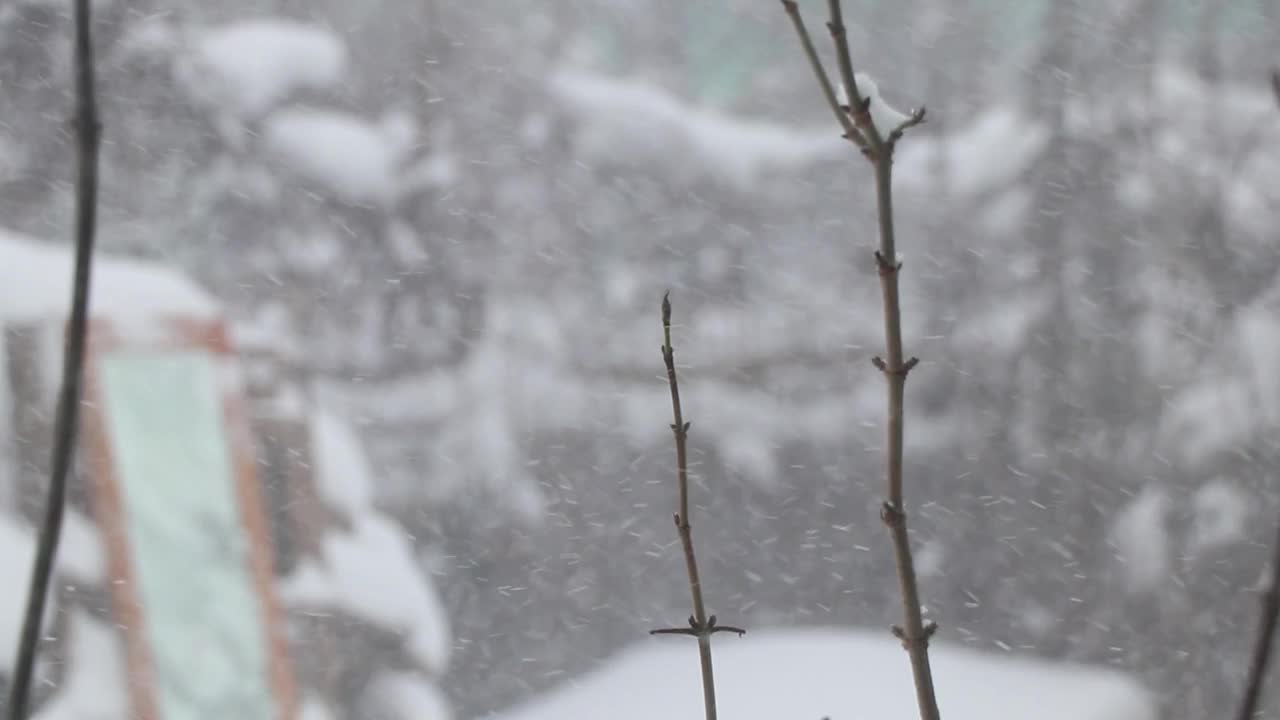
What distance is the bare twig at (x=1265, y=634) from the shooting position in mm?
119

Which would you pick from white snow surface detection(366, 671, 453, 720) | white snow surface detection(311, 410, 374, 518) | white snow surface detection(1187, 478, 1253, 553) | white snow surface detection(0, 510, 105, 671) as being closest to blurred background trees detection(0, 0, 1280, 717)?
white snow surface detection(1187, 478, 1253, 553)

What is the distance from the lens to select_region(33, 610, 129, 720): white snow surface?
1.43 meters

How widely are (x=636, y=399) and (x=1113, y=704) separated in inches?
45.2

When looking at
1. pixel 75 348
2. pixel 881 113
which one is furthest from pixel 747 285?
pixel 75 348

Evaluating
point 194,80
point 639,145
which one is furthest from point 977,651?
point 194,80

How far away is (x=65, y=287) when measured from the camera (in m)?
1.58

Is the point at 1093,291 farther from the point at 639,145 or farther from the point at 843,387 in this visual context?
the point at 639,145

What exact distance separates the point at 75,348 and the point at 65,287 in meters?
1.67

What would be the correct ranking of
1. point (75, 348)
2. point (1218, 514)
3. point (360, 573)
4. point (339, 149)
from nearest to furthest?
1. point (75, 348)
2. point (360, 573)
3. point (1218, 514)
4. point (339, 149)

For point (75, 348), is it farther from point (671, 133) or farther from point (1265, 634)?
point (671, 133)

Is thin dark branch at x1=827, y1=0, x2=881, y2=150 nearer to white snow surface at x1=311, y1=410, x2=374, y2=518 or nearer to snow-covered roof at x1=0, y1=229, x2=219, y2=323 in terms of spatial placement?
snow-covered roof at x1=0, y1=229, x2=219, y2=323

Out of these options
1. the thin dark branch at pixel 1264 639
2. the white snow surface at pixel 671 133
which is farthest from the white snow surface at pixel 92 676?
the thin dark branch at pixel 1264 639

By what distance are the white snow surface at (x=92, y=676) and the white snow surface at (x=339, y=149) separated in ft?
3.79

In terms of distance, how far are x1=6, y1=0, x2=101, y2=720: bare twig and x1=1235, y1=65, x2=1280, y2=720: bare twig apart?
12 centimetres
